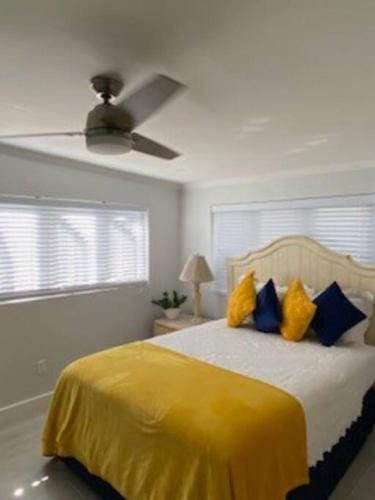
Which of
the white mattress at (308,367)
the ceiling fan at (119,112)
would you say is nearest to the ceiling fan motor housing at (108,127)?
the ceiling fan at (119,112)

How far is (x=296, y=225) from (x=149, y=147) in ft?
7.10

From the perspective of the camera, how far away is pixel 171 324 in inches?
157

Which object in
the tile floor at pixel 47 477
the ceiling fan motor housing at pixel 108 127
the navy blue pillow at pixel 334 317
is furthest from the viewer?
the navy blue pillow at pixel 334 317

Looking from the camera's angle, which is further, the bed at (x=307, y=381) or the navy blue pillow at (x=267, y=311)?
the navy blue pillow at (x=267, y=311)

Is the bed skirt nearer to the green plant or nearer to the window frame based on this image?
the window frame

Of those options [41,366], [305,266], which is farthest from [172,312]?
[305,266]

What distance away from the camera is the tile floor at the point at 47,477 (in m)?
2.10

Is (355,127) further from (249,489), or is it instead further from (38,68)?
(249,489)

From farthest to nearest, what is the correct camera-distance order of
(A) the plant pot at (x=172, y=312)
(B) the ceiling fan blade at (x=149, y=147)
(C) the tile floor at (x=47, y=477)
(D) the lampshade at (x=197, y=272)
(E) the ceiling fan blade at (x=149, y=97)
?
(A) the plant pot at (x=172, y=312) → (D) the lampshade at (x=197, y=272) → (C) the tile floor at (x=47, y=477) → (B) the ceiling fan blade at (x=149, y=147) → (E) the ceiling fan blade at (x=149, y=97)

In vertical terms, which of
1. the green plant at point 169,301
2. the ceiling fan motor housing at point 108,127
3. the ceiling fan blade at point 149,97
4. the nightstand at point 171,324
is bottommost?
the nightstand at point 171,324

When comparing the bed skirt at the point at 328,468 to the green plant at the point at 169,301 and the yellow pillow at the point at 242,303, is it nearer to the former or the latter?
Answer: the yellow pillow at the point at 242,303

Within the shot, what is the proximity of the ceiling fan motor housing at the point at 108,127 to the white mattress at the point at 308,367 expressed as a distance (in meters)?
1.56

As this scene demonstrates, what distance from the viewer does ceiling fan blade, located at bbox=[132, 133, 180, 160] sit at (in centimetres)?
183

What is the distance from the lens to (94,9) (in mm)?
1152
